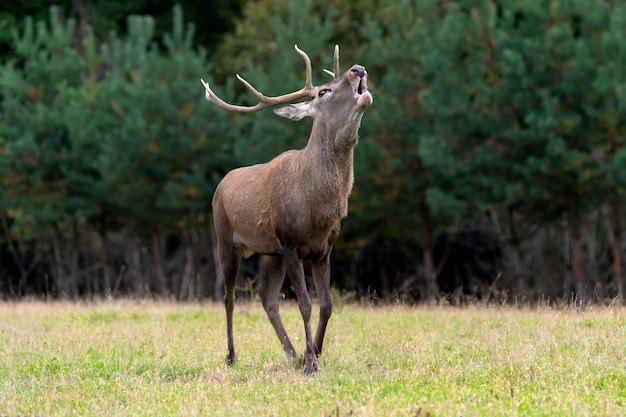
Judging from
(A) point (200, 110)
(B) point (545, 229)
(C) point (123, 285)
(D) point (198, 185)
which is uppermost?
(A) point (200, 110)

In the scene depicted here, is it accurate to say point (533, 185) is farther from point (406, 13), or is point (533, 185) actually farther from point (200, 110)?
point (200, 110)

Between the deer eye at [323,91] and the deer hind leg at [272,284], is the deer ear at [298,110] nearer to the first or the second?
the deer eye at [323,91]

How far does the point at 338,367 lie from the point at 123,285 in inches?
826

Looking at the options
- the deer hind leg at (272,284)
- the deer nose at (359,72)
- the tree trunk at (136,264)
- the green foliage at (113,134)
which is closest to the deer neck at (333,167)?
the deer nose at (359,72)

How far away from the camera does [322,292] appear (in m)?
7.84

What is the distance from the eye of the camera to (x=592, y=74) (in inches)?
727

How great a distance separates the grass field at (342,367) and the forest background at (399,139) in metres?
6.70

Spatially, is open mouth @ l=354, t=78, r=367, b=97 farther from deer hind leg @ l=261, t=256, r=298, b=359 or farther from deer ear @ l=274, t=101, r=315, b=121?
deer hind leg @ l=261, t=256, r=298, b=359

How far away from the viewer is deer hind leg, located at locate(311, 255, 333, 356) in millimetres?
7754

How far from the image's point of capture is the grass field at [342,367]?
6.18 m

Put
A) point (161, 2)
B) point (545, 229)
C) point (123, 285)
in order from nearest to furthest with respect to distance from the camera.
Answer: point (545, 229) → point (123, 285) → point (161, 2)

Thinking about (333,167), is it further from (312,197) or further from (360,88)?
(360,88)

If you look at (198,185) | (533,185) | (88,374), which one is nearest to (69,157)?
(198,185)

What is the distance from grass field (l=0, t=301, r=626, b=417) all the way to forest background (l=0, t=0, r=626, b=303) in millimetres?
6702
